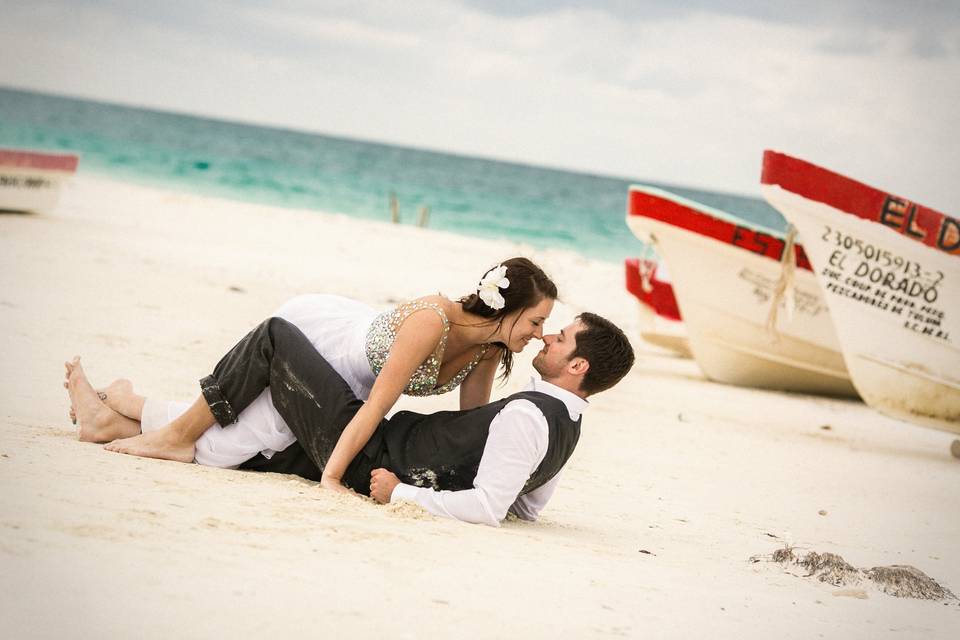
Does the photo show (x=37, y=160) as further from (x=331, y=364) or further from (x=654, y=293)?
(x=331, y=364)

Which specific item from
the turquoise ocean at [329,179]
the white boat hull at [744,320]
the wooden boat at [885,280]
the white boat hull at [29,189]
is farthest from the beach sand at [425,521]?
the turquoise ocean at [329,179]

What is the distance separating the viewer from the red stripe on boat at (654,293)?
11281mm

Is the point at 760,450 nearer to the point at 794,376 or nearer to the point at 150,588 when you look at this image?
the point at 794,376

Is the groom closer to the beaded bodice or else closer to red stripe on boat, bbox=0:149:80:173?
the beaded bodice

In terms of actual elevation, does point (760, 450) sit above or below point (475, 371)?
below

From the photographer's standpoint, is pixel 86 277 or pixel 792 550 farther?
pixel 86 277

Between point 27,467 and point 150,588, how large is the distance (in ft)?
3.46

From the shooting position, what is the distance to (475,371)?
396 centimetres

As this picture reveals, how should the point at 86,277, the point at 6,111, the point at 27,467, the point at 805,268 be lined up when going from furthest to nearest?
the point at 6,111 → the point at 805,268 → the point at 86,277 → the point at 27,467

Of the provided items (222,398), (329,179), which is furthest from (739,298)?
(329,179)

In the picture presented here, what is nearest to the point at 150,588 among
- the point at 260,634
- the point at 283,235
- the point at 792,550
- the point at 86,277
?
the point at 260,634

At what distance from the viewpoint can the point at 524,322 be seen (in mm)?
3652

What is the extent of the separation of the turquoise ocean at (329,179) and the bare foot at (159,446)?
70.7 feet

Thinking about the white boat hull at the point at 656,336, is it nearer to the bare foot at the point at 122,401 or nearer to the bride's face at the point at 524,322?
the bride's face at the point at 524,322
